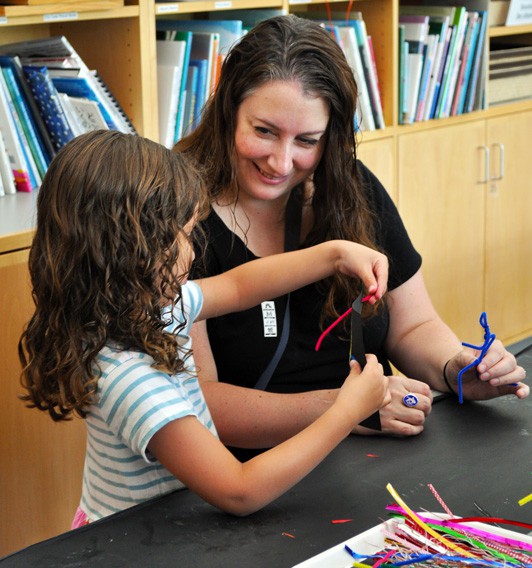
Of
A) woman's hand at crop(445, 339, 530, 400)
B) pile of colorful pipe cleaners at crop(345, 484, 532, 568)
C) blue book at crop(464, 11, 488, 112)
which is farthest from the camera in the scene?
blue book at crop(464, 11, 488, 112)

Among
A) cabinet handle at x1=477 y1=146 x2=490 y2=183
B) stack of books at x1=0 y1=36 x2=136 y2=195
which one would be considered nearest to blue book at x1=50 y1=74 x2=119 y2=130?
stack of books at x1=0 y1=36 x2=136 y2=195

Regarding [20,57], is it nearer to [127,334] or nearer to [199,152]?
[199,152]

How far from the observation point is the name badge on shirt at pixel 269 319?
163 centimetres

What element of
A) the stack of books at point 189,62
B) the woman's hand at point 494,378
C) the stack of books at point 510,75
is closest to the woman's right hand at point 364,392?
the woman's hand at point 494,378

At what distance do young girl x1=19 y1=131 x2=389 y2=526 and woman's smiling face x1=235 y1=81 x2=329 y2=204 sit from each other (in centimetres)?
35

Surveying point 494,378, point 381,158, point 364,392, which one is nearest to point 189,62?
point 381,158

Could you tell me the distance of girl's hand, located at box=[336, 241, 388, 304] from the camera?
4.54 ft

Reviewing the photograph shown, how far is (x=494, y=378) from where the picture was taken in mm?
1459

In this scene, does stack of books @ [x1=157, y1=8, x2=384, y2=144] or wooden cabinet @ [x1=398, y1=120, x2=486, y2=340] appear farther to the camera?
wooden cabinet @ [x1=398, y1=120, x2=486, y2=340]

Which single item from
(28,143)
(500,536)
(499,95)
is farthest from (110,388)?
(499,95)

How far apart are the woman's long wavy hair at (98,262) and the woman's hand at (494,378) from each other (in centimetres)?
51

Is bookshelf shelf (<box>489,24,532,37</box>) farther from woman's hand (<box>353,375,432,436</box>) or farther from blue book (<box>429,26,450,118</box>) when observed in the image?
woman's hand (<box>353,375,432,436</box>)

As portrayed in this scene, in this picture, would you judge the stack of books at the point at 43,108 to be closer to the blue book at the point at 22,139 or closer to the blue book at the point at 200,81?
the blue book at the point at 22,139

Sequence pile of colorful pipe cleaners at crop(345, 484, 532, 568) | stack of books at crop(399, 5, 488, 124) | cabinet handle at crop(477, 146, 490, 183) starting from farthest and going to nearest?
1. cabinet handle at crop(477, 146, 490, 183)
2. stack of books at crop(399, 5, 488, 124)
3. pile of colorful pipe cleaners at crop(345, 484, 532, 568)
